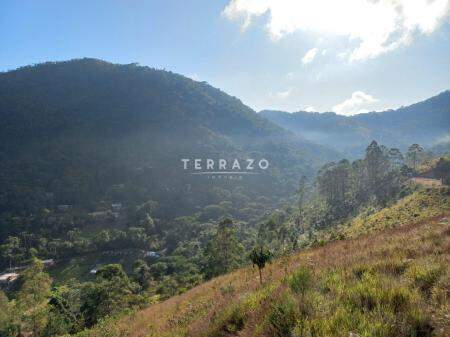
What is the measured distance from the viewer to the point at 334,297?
18.3ft

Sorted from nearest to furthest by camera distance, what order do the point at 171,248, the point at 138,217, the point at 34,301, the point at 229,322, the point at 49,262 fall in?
the point at 229,322 < the point at 34,301 < the point at 49,262 < the point at 171,248 < the point at 138,217

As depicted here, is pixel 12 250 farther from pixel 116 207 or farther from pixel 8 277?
pixel 116 207

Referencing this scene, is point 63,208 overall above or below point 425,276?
below

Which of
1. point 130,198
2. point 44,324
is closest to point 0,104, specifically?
point 130,198

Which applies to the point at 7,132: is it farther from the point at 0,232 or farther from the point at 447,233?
the point at 447,233

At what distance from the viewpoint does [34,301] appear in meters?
55.4

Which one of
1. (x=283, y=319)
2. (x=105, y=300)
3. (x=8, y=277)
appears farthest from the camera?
(x=8, y=277)

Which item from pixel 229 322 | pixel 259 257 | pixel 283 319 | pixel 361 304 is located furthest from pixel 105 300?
pixel 361 304

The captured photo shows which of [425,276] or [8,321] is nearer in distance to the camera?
[425,276]

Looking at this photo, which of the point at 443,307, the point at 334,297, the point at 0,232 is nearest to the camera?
the point at 443,307

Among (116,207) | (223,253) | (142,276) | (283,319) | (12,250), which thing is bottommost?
(12,250)

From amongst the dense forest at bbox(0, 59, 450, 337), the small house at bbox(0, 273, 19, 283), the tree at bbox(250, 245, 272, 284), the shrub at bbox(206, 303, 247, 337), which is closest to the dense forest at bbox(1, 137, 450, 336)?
the tree at bbox(250, 245, 272, 284)

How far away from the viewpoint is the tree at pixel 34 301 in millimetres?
41000

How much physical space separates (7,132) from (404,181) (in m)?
199
